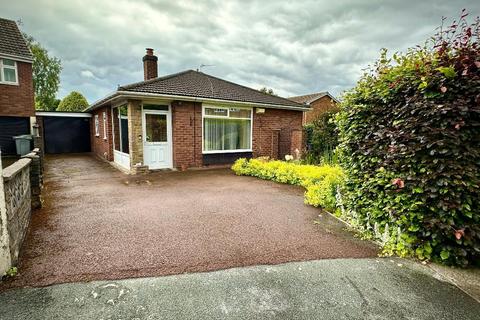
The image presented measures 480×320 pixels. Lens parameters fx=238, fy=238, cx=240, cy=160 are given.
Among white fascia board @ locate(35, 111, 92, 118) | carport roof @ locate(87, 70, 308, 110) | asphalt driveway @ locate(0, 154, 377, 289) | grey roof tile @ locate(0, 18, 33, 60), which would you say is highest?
grey roof tile @ locate(0, 18, 33, 60)

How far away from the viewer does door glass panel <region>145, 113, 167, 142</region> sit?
8938 millimetres

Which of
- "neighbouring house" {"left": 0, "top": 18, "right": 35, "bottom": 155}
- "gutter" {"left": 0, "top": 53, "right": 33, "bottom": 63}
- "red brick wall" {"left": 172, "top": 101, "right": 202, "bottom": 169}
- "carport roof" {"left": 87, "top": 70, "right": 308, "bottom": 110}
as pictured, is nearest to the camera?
"carport roof" {"left": 87, "top": 70, "right": 308, "bottom": 110}

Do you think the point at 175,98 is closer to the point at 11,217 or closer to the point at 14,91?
the point at 11,217

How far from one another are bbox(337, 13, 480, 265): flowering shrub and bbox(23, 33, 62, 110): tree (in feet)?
117

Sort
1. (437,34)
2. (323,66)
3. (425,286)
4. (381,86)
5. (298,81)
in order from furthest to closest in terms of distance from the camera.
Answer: (298,81), (323,66), (381,86), (437,34), (425,286)

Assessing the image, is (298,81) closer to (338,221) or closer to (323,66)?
(323,66)

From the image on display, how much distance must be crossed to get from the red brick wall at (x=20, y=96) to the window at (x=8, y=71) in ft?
0.51

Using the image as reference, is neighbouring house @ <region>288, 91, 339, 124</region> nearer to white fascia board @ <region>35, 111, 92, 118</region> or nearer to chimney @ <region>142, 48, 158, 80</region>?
chimney @ <region>142, 48, 158, 80</region>

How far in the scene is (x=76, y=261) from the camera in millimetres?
2830

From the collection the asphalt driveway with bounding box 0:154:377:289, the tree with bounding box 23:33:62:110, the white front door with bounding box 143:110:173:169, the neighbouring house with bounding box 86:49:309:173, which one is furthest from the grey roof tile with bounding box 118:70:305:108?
the tree with bounding box 23:33:62:110

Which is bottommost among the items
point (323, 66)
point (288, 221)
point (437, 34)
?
point (288, 221)

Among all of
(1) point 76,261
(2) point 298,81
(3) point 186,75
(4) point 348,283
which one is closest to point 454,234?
(4) point 348,283

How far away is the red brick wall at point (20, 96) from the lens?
11820 mm

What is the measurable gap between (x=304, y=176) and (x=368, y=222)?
3.50 metres
